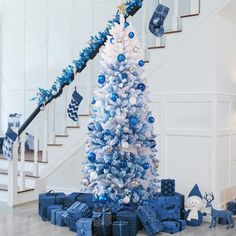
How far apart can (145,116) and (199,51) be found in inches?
44.2

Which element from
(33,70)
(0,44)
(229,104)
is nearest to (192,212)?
(229,104)

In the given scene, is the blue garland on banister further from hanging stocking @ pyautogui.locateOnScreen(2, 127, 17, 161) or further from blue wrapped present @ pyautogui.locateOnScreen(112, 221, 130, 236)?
blue wrapped present @ pyautogui.locateOnScreen(112, 221, 130, 236)

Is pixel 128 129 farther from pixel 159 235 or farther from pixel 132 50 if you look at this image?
pixel 159 235

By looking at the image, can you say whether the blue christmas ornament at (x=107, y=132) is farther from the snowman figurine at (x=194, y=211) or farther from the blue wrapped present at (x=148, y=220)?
the snowman figurine at (x=194, y=211)

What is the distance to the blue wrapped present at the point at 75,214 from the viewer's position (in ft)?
14.4

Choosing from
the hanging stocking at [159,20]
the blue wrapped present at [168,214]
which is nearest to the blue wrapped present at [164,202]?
the blue wrapped present at [168,214]

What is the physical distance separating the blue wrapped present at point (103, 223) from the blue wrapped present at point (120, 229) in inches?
2.3

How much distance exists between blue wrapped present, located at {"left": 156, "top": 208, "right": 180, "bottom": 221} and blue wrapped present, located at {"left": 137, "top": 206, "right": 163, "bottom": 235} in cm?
21

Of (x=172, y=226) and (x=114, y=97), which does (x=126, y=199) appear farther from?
(x=114, y=97)

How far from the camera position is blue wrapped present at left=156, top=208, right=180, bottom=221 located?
452cm

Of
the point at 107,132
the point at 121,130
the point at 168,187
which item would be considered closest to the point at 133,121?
the point at 121,130

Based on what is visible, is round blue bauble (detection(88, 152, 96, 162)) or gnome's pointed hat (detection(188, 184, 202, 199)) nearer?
round blue bauble (detection(88, 152, 96, 162))

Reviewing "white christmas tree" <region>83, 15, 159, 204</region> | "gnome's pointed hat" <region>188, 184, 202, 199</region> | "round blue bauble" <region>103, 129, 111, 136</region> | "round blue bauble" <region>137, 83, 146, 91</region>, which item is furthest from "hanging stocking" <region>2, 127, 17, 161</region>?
"gnome's pointed hat" <region>188, 184, 202, 199</region>

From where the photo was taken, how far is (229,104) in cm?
521
